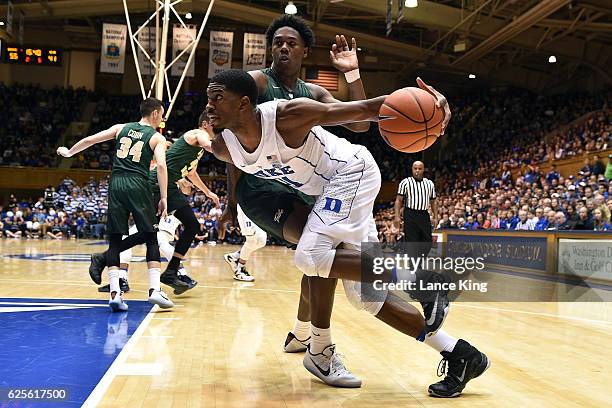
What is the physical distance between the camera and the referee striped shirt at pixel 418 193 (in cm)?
786

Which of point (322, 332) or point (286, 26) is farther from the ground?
point (286, 26)

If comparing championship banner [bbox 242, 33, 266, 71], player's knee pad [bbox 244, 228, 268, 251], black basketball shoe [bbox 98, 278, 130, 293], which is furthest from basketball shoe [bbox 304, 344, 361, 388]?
championship banner [bbox 242, 33, 266, 71]

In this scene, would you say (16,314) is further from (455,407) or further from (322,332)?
(455,407)

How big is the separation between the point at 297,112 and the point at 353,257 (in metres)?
0.72

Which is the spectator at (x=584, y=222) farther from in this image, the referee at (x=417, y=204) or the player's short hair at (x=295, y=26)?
the player's short hair at (x=295, y=26)

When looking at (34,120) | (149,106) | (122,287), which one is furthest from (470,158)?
(149,106)

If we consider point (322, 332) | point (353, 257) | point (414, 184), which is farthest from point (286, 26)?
point (414, 184)

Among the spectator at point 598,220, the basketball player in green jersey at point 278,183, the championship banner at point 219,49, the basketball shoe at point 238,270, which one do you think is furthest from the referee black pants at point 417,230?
the championship banner at point 219,49

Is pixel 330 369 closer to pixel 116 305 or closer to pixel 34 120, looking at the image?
pixel 116 305

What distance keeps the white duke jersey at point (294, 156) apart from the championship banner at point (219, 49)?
1832cm

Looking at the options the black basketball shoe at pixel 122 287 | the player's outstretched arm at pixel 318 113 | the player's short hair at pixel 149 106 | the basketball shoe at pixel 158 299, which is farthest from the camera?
the black basketball shoe at pixel 122 287

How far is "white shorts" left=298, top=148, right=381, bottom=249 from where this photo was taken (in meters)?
Result: 2.92

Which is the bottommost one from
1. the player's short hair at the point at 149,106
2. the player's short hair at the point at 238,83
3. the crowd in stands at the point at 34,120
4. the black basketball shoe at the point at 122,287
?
the black basketball shoe at the point at 122,287

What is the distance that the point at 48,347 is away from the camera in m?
3.52
